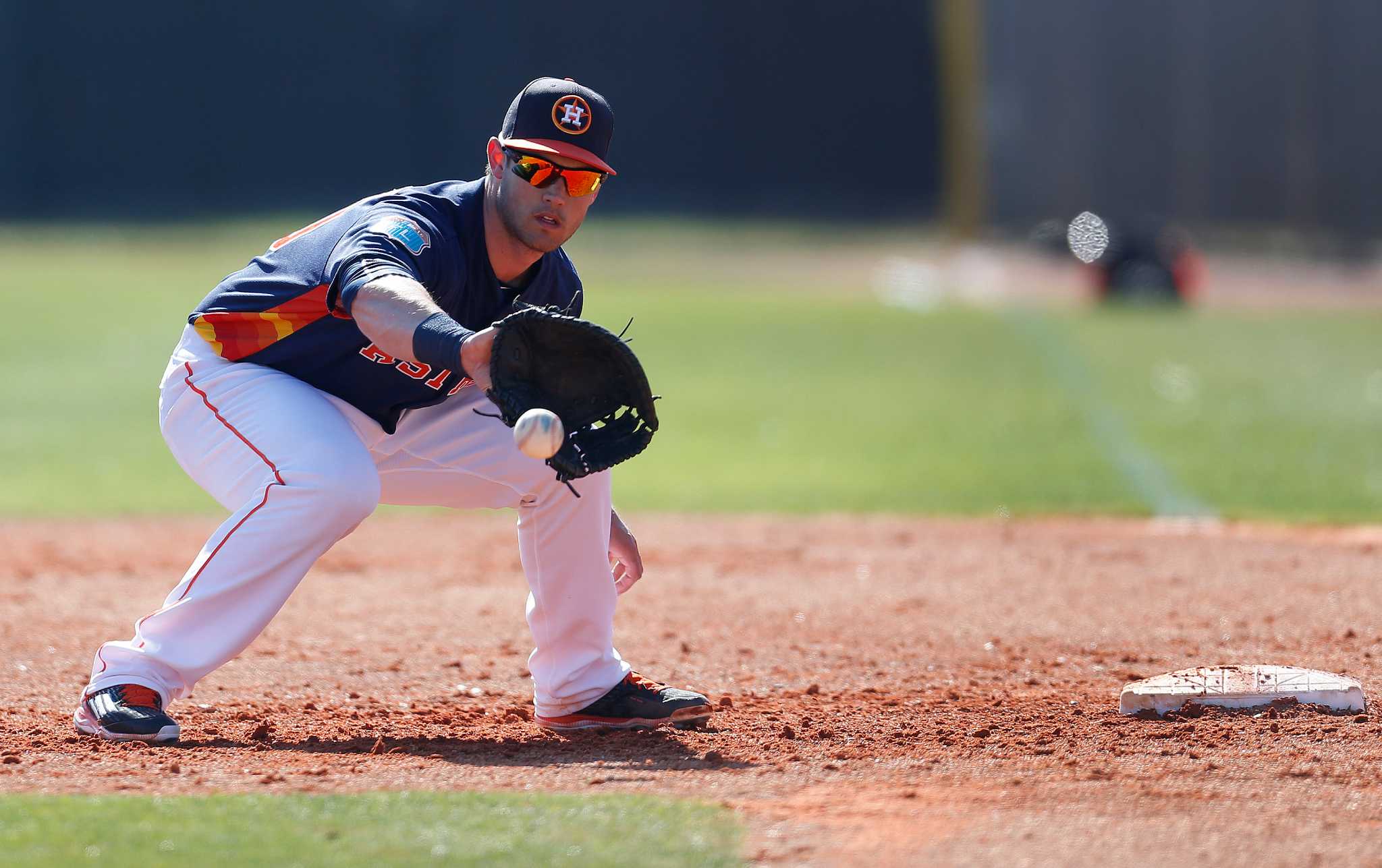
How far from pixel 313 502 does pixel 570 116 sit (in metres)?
1.01

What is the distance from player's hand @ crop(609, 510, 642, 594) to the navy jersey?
1.69 feet

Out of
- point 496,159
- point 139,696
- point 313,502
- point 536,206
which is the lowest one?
point 139,696

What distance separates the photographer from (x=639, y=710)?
12.1ft

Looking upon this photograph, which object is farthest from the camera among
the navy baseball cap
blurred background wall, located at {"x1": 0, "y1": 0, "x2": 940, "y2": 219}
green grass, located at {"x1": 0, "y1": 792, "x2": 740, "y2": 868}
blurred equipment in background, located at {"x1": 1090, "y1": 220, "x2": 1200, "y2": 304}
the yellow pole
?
blurred background wall, located at {"x1": 0, "y1": 0, "x2": 940, "y2": 219}

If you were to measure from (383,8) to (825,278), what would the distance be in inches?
369

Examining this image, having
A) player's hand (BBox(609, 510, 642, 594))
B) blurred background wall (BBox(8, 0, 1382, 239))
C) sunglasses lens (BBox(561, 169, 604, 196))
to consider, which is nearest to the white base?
player's hand (BBox(609, 510, 642, 594))

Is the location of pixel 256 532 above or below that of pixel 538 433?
below

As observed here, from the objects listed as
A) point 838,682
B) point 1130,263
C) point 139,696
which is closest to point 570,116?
point 139,696

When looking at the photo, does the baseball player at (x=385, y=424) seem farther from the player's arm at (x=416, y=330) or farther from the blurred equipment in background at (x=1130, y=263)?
the blurred equipment in background at (x=1130, y=263)

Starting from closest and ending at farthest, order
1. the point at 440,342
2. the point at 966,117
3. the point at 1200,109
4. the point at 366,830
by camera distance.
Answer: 1. the point at 366,830
2. the point at 440,342
3. the point at 1200,109
4. the point at 966,117

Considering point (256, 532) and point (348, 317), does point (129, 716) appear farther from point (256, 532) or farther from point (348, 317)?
point (348, 317)

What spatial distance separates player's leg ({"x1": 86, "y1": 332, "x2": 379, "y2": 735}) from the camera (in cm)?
332

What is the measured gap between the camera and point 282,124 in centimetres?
2533

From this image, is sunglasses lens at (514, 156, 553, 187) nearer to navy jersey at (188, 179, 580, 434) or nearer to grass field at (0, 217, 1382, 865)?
navy jersey at (188, 179, 580, 434)
